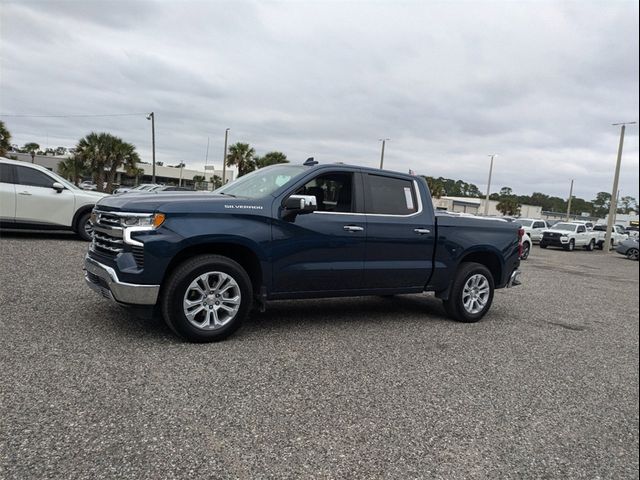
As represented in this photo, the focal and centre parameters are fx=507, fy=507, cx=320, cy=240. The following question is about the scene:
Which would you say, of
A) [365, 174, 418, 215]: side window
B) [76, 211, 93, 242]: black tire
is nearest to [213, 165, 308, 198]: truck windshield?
[365, 174, 418, 215]: side window

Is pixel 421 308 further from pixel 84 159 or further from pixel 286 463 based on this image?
pixel 84 159

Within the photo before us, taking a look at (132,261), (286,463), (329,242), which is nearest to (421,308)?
(329,242)

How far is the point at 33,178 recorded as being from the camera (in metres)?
10.3

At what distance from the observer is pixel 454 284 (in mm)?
6371

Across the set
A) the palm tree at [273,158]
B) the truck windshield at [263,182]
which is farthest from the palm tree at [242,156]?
the truck windshield at [263,182]

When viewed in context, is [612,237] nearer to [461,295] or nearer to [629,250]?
[629,250]

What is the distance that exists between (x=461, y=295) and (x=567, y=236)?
77.4 ft

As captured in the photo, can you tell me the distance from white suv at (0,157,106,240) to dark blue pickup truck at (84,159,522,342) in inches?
234

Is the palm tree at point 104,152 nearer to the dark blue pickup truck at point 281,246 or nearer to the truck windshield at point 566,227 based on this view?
the truck windshield at point 566,227

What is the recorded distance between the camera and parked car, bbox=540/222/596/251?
88.7ft

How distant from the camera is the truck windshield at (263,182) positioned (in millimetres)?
5316

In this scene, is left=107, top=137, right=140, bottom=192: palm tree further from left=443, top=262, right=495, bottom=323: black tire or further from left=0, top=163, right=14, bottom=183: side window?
left=443, top=262, right=495, bottom=323: black tire

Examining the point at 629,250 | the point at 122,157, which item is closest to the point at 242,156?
the point at 122,157

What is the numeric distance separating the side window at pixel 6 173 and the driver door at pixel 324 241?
7692mm
